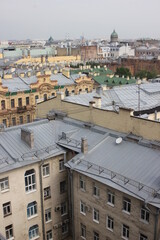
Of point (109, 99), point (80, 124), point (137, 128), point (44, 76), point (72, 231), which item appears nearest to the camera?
point (137, 128)

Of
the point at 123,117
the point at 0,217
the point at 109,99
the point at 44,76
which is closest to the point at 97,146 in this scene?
the point at 123,117

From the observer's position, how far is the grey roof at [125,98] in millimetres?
34125

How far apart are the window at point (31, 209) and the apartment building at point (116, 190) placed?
3282 mm

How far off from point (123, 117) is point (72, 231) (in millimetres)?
10992

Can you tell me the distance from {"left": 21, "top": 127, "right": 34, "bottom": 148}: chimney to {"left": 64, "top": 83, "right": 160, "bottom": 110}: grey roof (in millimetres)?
8787

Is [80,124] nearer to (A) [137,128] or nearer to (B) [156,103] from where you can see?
(A) [137,128]

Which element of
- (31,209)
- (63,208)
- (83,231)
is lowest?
Answer: (83,231)

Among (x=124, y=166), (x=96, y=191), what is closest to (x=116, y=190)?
(x=124, y=166)

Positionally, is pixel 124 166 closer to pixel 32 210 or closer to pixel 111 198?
pixel 111 198

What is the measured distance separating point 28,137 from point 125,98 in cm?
1524

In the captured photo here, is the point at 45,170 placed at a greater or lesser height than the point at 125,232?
greater

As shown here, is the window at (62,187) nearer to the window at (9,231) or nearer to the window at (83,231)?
the window at (83,231)

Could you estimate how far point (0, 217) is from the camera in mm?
22844

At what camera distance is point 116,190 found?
69.4 feet
